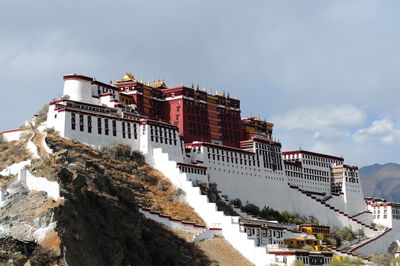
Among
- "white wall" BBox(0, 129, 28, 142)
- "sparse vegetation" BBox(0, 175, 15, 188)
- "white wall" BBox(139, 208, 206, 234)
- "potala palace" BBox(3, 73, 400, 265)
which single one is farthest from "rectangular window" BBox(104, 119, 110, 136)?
"sparse vegetation" BBox(0, 175, 15, 188)

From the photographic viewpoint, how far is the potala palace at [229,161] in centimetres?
7900

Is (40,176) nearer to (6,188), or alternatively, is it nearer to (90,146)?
(6,188)

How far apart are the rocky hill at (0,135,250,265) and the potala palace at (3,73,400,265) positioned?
2.79 metres

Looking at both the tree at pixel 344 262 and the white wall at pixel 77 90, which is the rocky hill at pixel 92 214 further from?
the tree at pixel 344 262

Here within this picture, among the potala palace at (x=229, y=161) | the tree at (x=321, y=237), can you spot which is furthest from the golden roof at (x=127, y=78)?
the tree at (x=321, y=237)

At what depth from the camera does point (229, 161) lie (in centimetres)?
9144

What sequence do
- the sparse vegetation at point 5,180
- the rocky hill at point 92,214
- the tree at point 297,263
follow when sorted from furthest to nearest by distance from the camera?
the tree at point 297,263
the sparse vegetation at point 5,180
the rocky hill at point 92,214

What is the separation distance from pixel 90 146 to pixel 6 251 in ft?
99.8

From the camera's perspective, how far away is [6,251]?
51.2 meters

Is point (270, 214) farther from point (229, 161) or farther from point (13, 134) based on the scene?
point (13, 134)

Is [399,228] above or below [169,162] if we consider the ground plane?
below

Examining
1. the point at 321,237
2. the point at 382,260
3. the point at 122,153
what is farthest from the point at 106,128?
the point at 382,260

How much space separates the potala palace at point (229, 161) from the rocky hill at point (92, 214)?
2.79 metres

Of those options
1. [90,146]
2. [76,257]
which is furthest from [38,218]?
[90,146]
